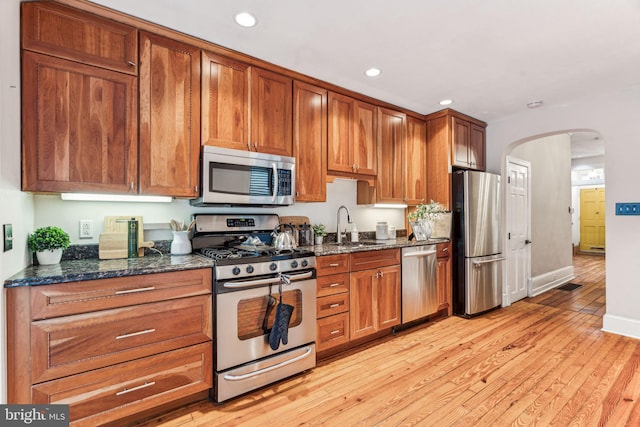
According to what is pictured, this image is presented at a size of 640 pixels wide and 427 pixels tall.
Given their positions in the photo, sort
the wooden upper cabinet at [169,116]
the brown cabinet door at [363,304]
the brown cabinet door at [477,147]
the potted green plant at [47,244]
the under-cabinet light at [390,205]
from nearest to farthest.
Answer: the potted green plant at [47,244] < the wooden upper cabinet at [169,116] < the brown cabinet door at [363,304] < the under-cabinet light at [390,205] < the brown cabinet door at [477,147]

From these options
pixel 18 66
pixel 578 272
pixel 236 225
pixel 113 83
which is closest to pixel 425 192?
pixel 236 225

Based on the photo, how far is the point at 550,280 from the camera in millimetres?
5211

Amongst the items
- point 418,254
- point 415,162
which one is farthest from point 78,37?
point 415,162

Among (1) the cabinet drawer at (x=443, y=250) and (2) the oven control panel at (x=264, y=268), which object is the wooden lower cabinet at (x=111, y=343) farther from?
(1) the cabinet drawer at (x=443, y=250)

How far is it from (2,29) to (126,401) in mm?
2017

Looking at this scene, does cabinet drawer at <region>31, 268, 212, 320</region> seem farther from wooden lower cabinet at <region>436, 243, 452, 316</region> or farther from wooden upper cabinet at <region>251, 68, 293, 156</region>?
wooden lower cabinet at <region>436, 243, 452, 316</region>

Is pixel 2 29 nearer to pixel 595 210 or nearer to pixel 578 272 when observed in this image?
pixel 578 272

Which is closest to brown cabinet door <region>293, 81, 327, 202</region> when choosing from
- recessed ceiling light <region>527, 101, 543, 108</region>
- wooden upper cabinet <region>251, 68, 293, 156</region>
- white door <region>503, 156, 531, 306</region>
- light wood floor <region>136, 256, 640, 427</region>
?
wooden upper cabinet <region>251, 68, 293, 156</region>

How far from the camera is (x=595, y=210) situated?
9.35m

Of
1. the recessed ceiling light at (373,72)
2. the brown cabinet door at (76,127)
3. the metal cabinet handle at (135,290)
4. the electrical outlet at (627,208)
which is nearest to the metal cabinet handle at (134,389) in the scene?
the metal cabinet handle at (135,290)

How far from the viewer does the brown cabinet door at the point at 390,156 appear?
11.5 feet

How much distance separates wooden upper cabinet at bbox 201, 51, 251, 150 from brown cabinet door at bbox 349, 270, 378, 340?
1529 millimetres

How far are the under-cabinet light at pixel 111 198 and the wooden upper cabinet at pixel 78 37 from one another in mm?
836

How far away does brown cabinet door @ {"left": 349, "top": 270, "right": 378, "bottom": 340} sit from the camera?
9.02 ft
